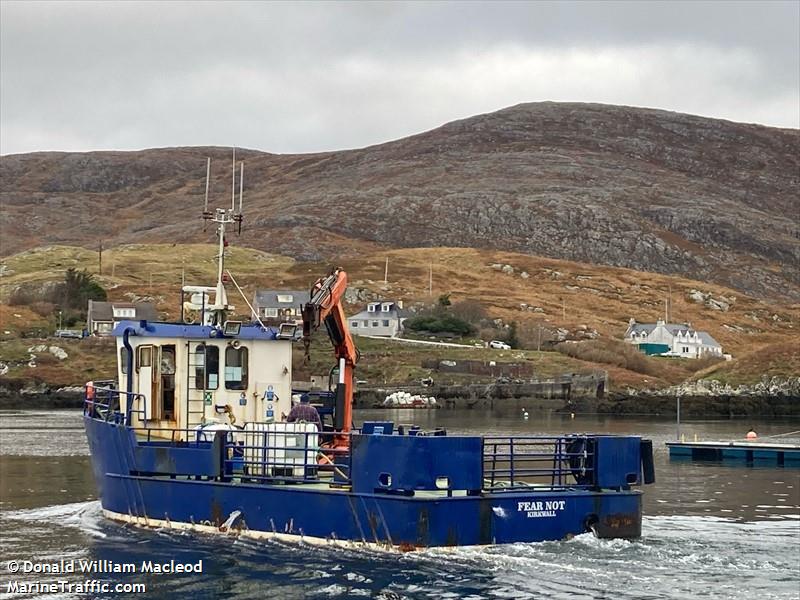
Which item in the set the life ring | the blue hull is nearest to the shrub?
the blue hull

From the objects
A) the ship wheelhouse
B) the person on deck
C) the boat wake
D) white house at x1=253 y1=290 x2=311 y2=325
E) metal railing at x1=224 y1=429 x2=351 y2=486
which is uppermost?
white house at x1=253 y1=290 x2=311 y2=325

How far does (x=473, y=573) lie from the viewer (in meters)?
21.6

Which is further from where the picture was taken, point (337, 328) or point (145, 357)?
point (337, 328)

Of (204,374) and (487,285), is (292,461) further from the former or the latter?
(487,285)

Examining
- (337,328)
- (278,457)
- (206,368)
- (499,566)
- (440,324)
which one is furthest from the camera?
(440,324)

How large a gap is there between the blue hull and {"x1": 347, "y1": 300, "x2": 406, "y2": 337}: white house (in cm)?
10658

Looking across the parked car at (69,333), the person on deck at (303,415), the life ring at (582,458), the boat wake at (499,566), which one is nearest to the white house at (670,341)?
the parked car at (69,333)

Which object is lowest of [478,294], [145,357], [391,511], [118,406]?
[391,511]

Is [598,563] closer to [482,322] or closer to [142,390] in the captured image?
[142,390]

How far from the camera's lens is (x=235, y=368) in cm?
2891

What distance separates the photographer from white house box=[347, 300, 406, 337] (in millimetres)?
133750

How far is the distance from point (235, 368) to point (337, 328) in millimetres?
2655

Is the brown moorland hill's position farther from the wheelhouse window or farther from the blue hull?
the blue hull

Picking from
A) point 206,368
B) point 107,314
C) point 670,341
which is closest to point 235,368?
point 206,368
